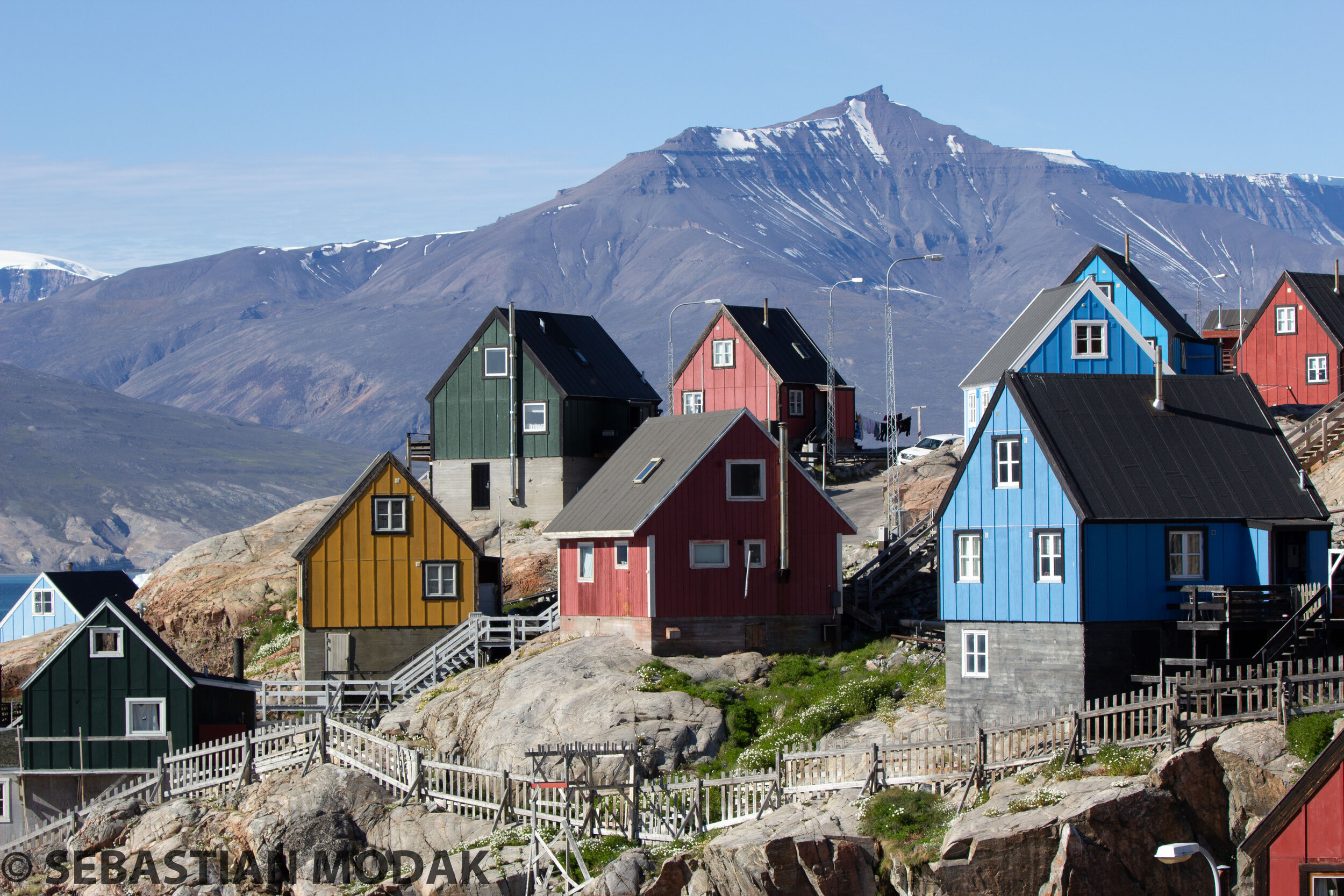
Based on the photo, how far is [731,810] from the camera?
38281mm

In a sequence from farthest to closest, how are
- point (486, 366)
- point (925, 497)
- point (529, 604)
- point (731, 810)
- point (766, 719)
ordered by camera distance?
point (486, 366)
point (925, 497)
point (529, 604)
point (766, 719)
point (731, 810)

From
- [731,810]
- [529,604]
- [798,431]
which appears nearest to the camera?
[731,810]

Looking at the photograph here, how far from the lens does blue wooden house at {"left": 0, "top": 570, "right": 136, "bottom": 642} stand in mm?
75312

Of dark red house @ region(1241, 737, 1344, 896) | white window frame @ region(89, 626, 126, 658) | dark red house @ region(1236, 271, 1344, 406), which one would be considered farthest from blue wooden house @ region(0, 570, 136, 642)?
dark red house @ region(1241, 737, 1344, 896)

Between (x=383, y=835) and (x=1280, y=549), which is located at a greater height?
(x=1280, y=549)

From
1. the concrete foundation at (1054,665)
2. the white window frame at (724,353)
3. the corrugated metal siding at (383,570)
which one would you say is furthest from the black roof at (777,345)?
the concrete foundation at (1054,665)

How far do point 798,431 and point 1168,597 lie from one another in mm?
43700

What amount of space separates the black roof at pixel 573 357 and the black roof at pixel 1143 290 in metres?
20.3

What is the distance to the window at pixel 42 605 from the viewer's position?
7619cm

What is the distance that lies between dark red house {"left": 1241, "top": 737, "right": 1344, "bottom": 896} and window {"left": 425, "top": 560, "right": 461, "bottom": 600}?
32469 mm

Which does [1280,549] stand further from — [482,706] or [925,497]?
[925,497]

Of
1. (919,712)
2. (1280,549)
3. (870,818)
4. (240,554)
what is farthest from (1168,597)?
(240,554)

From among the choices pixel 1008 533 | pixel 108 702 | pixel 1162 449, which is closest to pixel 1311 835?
pixel 1008 533

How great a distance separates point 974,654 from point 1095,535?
411 cm
